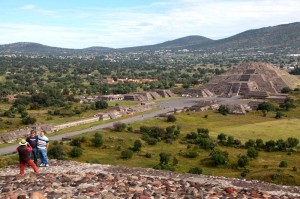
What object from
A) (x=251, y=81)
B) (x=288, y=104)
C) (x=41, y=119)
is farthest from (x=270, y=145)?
(x=251, y=81)

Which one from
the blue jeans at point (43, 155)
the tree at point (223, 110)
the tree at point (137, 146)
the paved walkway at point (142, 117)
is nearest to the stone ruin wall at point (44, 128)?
the paved walkway at point (142, 117)

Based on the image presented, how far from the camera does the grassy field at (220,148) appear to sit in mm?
32875

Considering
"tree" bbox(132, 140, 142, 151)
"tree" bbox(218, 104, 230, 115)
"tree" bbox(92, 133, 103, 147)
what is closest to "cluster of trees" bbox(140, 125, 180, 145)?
"tree" bbox(132, 140, 142, 151)

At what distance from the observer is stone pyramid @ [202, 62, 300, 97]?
95.7m

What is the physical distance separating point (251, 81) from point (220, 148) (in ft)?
198

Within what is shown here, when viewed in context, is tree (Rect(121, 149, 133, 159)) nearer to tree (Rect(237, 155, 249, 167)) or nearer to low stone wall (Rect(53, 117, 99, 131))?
tree (Rect(237, 155, 249, 167))

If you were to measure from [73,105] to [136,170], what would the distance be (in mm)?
53466

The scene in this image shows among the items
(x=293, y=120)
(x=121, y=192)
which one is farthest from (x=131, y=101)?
(x=121, y=192)

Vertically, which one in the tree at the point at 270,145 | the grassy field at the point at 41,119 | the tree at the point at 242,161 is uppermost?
the grassy field at the point at 41,119

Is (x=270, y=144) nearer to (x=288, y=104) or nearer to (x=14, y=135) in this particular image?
(x=14, y=135)

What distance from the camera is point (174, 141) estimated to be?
45.9 meters

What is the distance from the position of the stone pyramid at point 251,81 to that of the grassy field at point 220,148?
3044 centimetres

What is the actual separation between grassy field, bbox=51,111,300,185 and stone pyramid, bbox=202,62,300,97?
3044 centimetres

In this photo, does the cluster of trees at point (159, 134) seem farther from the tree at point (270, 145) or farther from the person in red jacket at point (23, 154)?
the person in red jacket at point (23, 154)
